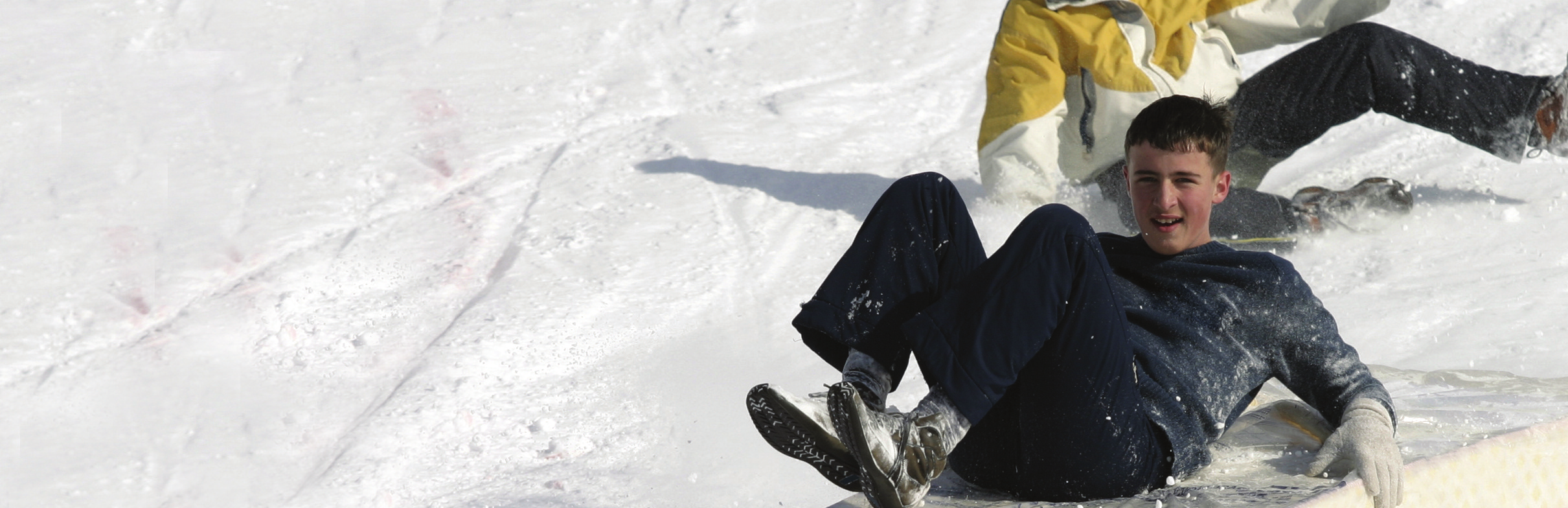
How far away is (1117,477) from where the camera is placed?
1.76 metres

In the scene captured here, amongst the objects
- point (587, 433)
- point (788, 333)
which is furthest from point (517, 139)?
point (587, 433)

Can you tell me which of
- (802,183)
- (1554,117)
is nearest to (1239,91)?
(1554,117)

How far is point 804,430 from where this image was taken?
63.4 inches

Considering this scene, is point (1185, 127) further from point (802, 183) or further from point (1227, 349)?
point (802, 183)

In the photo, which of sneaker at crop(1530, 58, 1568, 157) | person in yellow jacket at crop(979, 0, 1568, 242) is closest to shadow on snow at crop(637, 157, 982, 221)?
person in yellow jacket at crop(979, 0, 1568, 242)

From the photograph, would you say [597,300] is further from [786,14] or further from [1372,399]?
[786,14]

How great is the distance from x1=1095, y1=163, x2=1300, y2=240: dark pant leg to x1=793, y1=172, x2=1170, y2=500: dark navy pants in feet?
5.42

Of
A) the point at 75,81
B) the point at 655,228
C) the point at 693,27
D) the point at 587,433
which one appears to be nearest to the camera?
the point at 587,433

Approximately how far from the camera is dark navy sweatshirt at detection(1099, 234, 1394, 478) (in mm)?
1828

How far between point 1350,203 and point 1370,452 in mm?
1970

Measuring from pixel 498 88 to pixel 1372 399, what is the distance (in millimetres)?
3562

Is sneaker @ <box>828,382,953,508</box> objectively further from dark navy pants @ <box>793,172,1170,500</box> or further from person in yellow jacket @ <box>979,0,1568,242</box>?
person in yellow jacket @ <box>979,0,1568,242</box>

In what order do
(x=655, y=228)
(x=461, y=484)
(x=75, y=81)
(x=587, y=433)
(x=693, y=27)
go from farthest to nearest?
(x=693, y=27) < (x=75, y=81) < (x=655, y=228) < (x=587, y=433) < (x=461, y=484)

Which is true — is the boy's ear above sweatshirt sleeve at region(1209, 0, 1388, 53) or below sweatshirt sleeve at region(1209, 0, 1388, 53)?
above
